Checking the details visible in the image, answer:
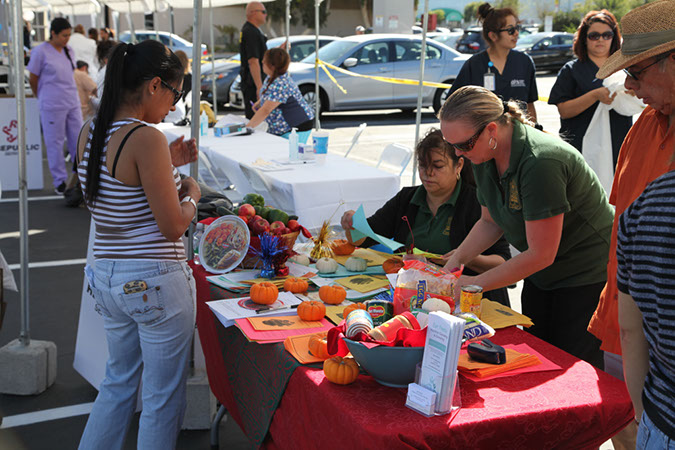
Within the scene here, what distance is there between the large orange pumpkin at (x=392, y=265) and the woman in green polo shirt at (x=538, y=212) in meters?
0.23

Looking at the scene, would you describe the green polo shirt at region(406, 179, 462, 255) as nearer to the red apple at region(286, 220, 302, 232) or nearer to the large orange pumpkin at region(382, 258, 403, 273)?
the large orange pumpkin at region(382, 258, 403, 273)

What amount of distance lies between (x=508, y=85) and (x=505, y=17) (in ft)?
1.50

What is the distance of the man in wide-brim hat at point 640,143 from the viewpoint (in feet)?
4.28

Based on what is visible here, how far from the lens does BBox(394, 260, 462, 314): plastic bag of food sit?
200 cm

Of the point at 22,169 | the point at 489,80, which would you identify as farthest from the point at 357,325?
the point at 489,80

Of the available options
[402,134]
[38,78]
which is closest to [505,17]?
[38,78]

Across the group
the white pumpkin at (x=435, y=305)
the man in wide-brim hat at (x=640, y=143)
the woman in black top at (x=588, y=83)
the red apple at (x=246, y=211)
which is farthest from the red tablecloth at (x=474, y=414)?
the woman in black top at (x=588, y=83)

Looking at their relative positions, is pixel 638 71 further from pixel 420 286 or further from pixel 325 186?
pixel 325 186

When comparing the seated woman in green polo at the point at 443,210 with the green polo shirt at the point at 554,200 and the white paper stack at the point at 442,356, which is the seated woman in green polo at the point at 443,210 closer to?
the green polo shirt at the point at 554,200

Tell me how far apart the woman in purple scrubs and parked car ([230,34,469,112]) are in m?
5.21

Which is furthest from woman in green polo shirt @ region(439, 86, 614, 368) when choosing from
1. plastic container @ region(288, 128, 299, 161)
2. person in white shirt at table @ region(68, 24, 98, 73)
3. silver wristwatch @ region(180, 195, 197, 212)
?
person in white shirt at table @ region(68, 24, 98, 73)

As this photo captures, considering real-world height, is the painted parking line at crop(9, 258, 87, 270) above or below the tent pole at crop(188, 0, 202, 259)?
below

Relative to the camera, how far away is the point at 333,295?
2.25m

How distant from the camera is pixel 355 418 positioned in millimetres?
1485
